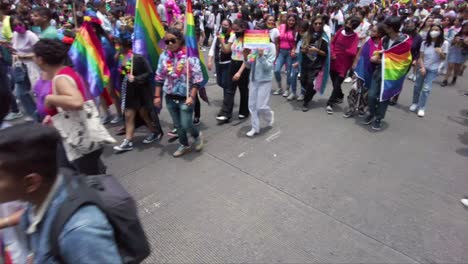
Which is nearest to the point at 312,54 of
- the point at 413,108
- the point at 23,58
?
the point at 413,108

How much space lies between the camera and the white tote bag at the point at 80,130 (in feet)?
9.13

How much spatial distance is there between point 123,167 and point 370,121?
4161 mm

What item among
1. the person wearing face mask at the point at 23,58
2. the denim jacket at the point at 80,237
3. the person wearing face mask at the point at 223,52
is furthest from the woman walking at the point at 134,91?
the denim jacket at the point at 80,237

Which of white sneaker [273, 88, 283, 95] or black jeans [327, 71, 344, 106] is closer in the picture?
black jeans [327, 71, 344, 106]

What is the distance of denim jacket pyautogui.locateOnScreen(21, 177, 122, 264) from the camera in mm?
1082

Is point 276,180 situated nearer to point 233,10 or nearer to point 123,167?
point 123,167

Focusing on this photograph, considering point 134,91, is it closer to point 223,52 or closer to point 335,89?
point 223,52

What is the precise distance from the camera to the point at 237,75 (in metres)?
5.20

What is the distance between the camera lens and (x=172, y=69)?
13.8ft

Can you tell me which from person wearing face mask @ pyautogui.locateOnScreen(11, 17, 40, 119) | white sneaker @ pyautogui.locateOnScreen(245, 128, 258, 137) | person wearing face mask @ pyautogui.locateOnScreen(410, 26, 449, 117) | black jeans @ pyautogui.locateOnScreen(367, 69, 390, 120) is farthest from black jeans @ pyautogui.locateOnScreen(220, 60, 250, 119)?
person wearing face mask @ pyautogui.locateOnScreen(410, 26, 449, 117)

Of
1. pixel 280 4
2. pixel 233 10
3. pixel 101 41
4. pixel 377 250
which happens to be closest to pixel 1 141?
pixel 377 250

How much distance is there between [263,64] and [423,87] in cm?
332

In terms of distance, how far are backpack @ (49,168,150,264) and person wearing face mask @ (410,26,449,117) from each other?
20.3 ft

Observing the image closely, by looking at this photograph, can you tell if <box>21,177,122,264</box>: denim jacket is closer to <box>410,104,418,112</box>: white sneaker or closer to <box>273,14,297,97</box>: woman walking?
<box>273,14,297,97</box>: woman walking
